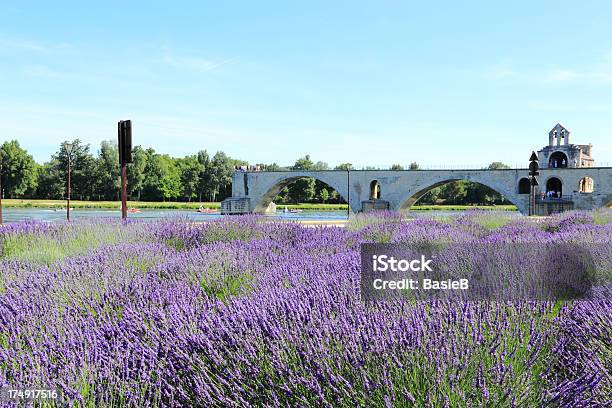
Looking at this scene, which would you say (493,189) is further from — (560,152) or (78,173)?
(78,173)

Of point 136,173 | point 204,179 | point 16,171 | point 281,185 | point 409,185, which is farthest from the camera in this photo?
point 204,179

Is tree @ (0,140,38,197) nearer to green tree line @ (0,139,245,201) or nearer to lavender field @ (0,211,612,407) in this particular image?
green tree line @ (0,139,245,201)

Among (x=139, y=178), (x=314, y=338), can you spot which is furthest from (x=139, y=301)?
(x=139, y=178)

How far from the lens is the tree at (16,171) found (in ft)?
197

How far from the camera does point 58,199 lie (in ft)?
211

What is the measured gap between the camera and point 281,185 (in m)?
54.3

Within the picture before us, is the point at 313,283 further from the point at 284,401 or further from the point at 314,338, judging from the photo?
the point at 284,401

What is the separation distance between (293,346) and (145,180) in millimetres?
67881

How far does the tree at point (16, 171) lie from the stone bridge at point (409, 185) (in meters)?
23.7

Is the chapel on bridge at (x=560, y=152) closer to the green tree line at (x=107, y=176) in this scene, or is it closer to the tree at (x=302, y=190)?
the tree at (x=302, y=190)

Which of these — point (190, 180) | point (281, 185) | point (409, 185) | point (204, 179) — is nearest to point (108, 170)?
point (190, 180)

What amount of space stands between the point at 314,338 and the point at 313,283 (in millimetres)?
993

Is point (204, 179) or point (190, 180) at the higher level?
point (204, 179)

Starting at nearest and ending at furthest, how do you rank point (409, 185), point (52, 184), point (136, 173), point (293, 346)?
1. point (293, 346)
2. point (409, 185)
3. point (136, 173)
4. point (52, 184)
